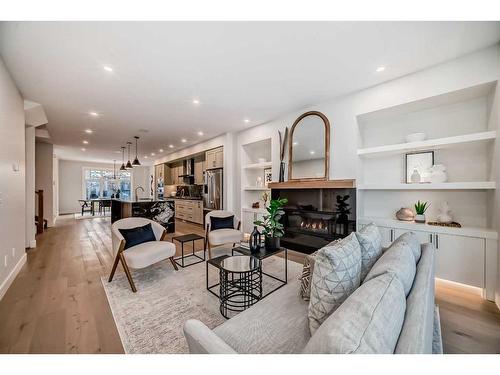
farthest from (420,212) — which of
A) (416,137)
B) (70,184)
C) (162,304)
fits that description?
(70,184)

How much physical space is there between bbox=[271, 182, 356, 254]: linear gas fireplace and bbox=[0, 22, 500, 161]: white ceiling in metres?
1.61

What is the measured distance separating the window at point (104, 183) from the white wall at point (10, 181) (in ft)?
29.0

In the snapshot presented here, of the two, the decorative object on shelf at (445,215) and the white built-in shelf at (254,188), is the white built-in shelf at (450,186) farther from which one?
the white built-in shelf at (254,188)

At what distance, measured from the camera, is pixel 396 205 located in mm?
3256

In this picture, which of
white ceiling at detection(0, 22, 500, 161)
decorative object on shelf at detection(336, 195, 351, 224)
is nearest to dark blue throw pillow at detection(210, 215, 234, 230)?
decorative object on shelf at detection(336, 195, 351, 224)

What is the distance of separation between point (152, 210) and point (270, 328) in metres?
5.00

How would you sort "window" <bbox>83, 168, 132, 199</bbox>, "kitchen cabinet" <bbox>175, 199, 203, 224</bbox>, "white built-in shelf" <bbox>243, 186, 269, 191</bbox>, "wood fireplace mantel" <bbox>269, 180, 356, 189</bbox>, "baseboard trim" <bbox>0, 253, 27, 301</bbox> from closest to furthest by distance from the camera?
1. "baseboard trim" <bbox>0, 253, 27, 301</bbox>
2. "wood fireplace mantel" <bbox>269, 180, 356, 189</bbox>
3. "white built-in shelf" <bbox>243, 186, 269, 191</bbox>
4. "kitchen cabinet" <bbox>175, 199, 203, 224</bbox>
5. "window" <bbox>83, 168, 132, 199</bbox>

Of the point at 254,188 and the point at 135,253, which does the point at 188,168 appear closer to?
the point at 254,188

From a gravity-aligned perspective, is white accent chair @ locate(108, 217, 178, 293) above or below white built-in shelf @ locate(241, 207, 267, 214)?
below

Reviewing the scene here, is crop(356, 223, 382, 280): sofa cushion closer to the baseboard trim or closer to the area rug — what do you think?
the area rug

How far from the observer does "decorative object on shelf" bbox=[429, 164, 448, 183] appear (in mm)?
2756

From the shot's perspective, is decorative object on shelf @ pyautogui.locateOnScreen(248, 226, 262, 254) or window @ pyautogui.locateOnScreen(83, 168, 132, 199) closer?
decorative object on shelf @ pyautogui.locateOnScreen(248, 226, 262, 254)
